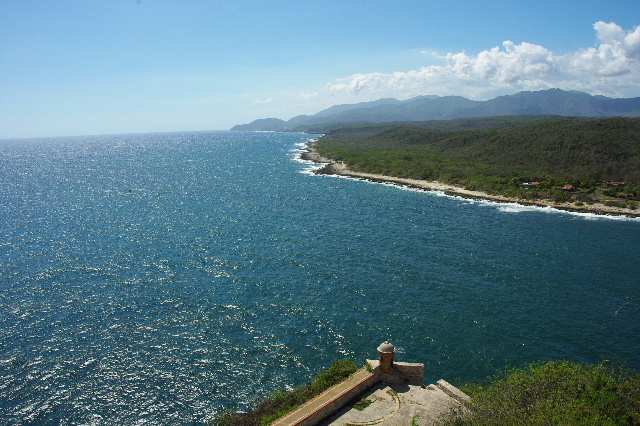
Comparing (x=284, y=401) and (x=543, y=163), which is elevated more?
(x=543, y=163)

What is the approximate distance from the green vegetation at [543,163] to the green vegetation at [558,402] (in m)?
68.5

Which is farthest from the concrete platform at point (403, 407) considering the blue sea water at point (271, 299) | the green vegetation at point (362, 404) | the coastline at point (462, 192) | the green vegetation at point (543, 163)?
the green vegetation at point (543, 163)

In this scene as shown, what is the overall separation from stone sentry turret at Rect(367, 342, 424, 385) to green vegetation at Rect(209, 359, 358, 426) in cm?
269

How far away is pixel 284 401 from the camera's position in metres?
22.0

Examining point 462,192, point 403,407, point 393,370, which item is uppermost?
point 393,370

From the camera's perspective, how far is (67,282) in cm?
3953

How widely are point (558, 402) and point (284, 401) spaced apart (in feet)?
45.0

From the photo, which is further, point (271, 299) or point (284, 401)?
point (271, 299)

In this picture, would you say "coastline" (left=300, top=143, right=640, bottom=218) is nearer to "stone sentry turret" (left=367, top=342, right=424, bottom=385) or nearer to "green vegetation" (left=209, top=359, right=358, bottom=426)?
"stone sentry turret" (left=367, top=342, right=424, bottom=385)

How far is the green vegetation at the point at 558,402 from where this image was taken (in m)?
13.9

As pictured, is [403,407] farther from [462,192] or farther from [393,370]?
[462,192]

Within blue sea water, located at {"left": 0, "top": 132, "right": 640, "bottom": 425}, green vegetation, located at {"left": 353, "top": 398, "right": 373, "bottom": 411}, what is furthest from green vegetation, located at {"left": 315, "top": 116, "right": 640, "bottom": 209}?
green vegetation, located at {"left": 353, "top": 398, "right": 373, "bottom": 411}

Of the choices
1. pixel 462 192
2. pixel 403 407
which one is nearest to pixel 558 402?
pixel 403 407

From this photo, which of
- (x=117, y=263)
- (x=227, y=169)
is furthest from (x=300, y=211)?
(x=227, y=169)
